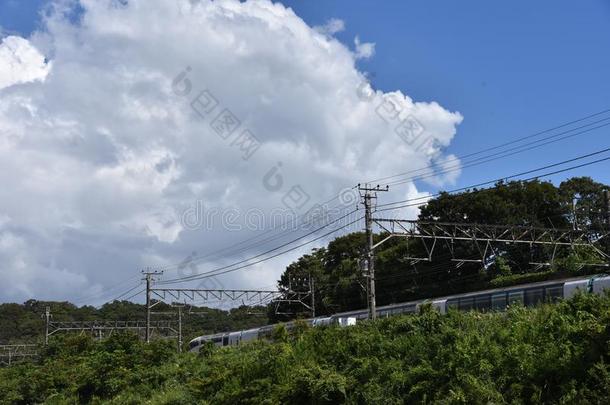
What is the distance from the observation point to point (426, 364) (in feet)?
45.7

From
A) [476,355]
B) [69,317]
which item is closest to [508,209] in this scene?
[476,355]

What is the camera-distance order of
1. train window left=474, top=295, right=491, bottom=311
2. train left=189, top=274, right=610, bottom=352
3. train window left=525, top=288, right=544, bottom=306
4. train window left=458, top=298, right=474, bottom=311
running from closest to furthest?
train left=189, top=274, right=610, bottom=352 < train window left=525, top=288, right=544, bottom=306 < train window left=474, top=295, right=491, bottom=311 < train window left=458, top=298, right=474, bottom=311

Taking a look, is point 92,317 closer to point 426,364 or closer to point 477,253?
point 477,253

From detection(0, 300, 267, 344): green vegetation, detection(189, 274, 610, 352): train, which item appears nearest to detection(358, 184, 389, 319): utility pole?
detection(189, 274, 610, 352): train

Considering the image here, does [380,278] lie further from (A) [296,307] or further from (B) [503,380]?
(B) [503,380]

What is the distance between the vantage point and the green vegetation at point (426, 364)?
11.4 m

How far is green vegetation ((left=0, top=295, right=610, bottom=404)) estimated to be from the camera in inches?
449

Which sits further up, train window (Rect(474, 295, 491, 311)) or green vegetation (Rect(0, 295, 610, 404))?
train window (Rect(474, 295, 491, 311))

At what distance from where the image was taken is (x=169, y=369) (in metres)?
27.0

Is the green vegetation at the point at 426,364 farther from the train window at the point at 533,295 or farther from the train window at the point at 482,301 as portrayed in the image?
the train window at the point at 482,301

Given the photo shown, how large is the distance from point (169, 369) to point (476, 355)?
677 inches

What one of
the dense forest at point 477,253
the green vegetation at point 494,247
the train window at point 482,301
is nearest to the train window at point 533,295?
the train window at point 482,301

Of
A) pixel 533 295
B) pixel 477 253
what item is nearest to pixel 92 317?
pixel 477 253

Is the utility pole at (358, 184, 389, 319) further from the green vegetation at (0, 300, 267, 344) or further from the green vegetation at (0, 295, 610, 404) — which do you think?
the green vegetation at (0, 300, 267, 344)
